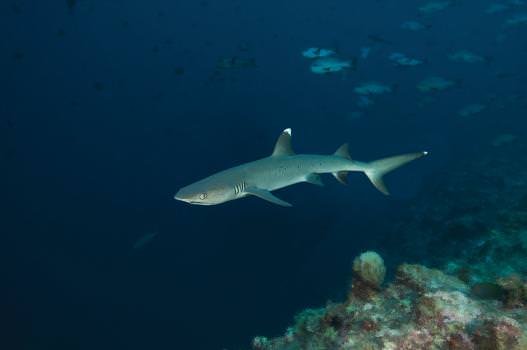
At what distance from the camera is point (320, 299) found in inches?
708

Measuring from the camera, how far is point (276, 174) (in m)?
6.88

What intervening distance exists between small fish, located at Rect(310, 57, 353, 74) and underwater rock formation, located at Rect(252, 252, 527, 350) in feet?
48.6

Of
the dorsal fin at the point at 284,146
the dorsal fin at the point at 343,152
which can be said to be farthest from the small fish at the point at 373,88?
the dorsal fin at the point at 284,146

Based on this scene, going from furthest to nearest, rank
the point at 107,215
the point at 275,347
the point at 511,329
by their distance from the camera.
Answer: the point at 107,215 < the point at 275,347 < the point at 511,329

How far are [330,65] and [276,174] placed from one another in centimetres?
1229

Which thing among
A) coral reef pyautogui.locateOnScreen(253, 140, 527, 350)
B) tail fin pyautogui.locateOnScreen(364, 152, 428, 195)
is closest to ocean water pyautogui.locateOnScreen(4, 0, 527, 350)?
tail fin pyautogui.locateOnScreen(364, 152, 428, 195)

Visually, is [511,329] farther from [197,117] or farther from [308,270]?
[197,117]

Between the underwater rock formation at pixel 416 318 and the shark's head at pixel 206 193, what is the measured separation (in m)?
2.33

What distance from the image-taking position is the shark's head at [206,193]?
562cm

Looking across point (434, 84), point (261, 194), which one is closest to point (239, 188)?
point (261, 194)

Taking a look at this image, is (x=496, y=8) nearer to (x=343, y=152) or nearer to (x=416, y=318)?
(x=343, y=152)

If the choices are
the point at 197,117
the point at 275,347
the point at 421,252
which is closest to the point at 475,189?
the point at 421,252

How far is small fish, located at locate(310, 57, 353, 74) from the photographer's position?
17.7m

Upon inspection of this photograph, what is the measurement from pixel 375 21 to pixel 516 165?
578ft
